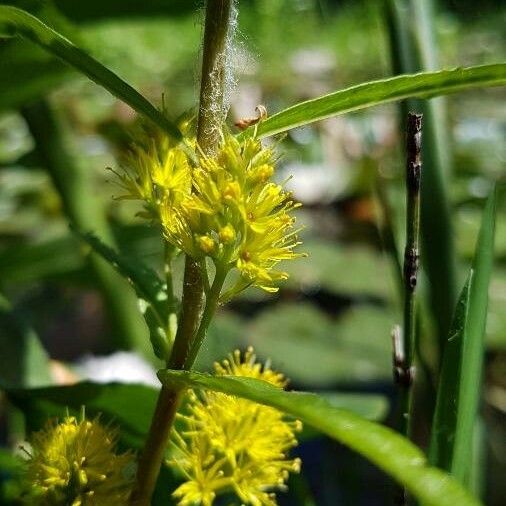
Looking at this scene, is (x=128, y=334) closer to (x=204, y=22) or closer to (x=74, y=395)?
(x=74, y=395)

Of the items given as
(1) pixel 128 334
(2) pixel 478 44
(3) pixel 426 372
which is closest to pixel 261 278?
(3) pixel 426 372

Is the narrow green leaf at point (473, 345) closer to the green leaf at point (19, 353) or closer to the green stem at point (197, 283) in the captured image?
the green stem at point (197, 283)

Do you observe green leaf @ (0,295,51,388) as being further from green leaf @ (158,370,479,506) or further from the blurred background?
green leaf @ (158,370,479,506)

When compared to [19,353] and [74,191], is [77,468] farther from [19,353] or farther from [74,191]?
[74,191]

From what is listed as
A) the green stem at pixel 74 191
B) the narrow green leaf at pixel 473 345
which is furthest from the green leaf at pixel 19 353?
the narrow green leaf at pixel 473 345

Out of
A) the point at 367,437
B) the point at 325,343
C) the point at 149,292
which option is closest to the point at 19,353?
the point at 149,292

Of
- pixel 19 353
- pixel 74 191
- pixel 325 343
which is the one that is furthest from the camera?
pixel 325 343

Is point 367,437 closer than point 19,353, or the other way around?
point 367,437
